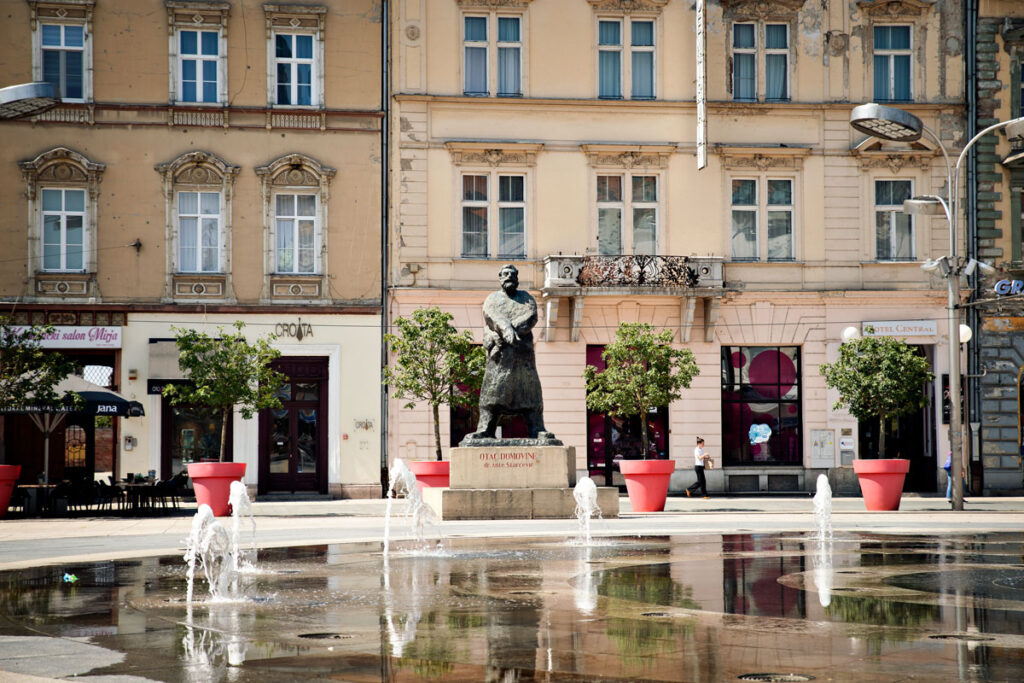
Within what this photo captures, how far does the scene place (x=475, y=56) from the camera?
113ft

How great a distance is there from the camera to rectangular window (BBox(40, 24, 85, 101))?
32844mm

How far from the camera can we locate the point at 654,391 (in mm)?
29938

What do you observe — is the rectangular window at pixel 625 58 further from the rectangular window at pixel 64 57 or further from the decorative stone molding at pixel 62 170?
the rectangular window at pixel 64 57

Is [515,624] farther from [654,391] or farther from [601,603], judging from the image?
[654,391]

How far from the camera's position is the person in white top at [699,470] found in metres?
32.3

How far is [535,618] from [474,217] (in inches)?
1006

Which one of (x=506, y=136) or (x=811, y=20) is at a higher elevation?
(x=811, y=20)

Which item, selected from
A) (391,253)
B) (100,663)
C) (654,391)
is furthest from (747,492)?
(100,663)

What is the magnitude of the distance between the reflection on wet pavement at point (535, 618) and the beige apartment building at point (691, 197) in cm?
1927

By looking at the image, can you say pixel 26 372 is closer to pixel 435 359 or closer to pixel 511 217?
pixel 435 359

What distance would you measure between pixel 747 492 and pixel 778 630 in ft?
84.9

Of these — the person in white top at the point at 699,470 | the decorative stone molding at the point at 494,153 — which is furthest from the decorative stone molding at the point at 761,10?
the person in white top at the point at 699,470

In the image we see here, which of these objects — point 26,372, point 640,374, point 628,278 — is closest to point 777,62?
point 628,278

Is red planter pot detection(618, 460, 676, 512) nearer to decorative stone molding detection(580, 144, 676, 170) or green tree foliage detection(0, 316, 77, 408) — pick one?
green tree foliage detection(0, 316, 77, 408)
